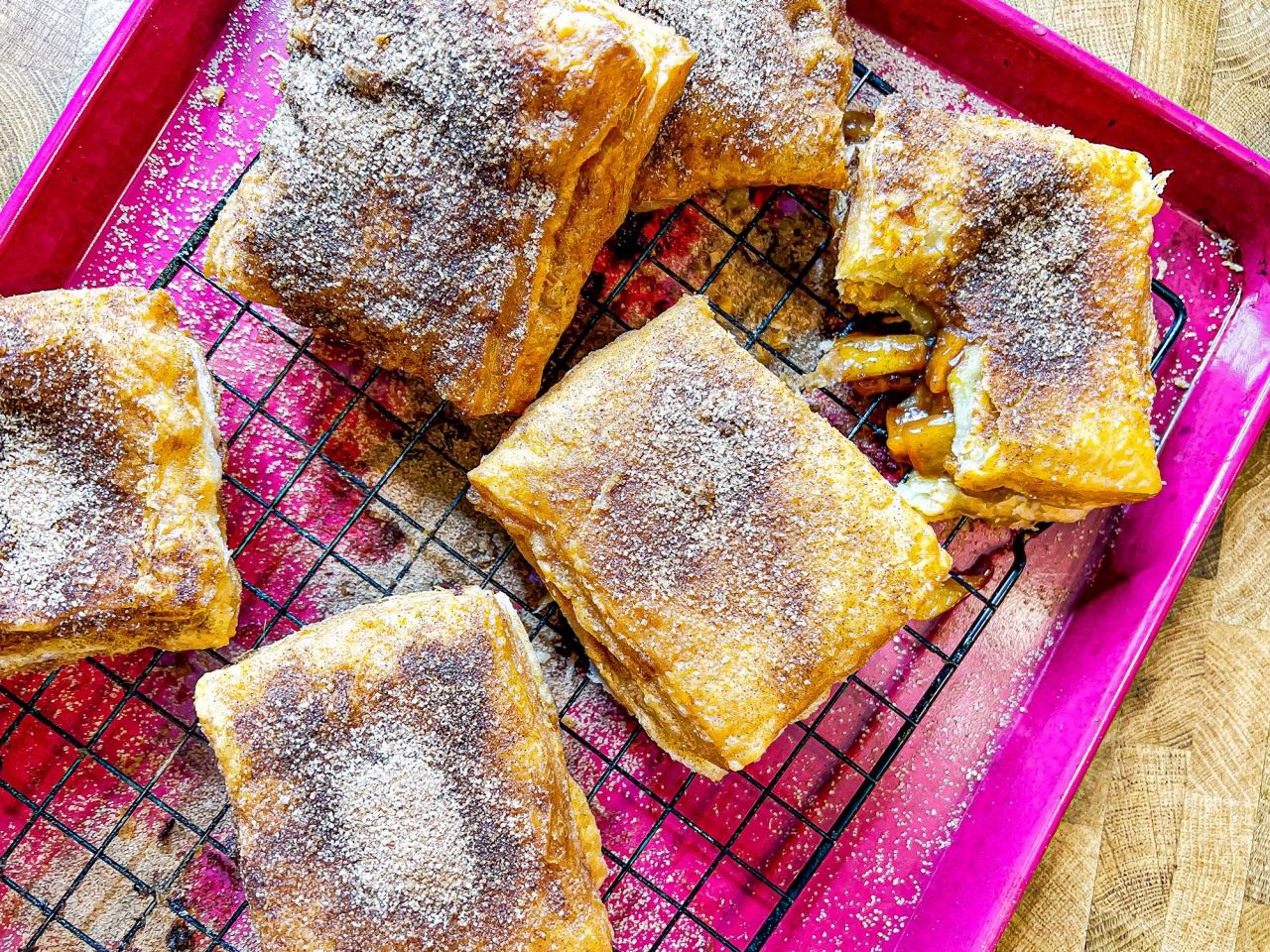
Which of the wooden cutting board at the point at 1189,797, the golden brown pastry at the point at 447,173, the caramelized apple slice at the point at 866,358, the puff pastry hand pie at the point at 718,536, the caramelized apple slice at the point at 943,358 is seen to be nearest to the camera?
the golden brown pastry at the point at 447,173

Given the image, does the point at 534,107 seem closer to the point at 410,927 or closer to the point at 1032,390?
the point at 1032,390

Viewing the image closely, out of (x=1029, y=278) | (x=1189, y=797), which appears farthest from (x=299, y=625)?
(x=1189, y=797)

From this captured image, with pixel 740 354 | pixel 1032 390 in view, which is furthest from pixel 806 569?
pixel 1032 390

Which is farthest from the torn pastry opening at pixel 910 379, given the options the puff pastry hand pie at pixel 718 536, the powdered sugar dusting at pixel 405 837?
the powdered sugar dusting at pixel 405 837

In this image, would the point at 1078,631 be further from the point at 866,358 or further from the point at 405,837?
the point at 405,837

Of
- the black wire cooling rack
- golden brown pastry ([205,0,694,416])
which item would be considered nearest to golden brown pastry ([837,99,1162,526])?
the black wire cooling rack

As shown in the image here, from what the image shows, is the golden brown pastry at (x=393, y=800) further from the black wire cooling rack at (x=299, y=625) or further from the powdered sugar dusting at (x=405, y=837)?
the black wire cooling rack at (x=299, y=625)

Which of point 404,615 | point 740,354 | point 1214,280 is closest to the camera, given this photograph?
point 404,615
